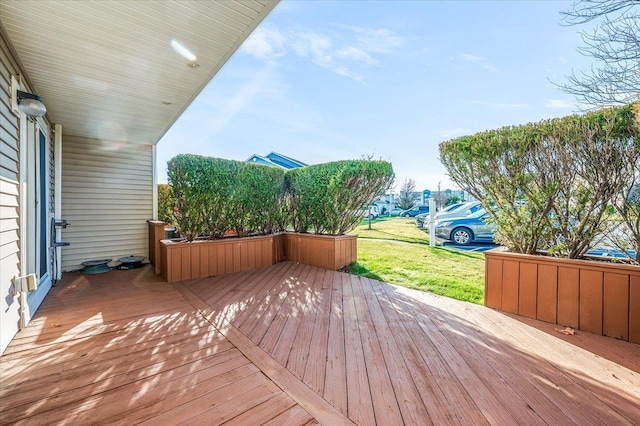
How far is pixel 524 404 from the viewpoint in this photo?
1476 millimetres

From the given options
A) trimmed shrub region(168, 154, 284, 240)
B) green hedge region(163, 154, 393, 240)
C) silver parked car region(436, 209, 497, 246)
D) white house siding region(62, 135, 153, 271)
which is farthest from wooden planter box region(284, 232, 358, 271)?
silver parked car region(436, 209, 497, 246)

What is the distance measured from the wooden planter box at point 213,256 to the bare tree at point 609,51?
210 inches

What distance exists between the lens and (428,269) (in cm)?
451

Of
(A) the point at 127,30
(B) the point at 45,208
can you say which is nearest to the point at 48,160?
(B) the point at 45,208

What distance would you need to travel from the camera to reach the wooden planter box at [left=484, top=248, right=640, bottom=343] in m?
2.25

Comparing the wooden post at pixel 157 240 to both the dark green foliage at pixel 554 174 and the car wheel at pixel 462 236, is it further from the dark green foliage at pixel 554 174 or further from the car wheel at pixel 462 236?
the car wheel at pixel 462 236

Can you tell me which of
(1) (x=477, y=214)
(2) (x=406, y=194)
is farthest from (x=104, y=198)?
(2) (x=406, y=194)

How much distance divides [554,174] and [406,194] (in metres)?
18.9

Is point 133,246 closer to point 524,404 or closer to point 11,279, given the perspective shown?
point 11,279

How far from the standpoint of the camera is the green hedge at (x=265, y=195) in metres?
4.33

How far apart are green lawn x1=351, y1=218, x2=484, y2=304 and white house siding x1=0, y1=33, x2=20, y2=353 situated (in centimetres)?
410

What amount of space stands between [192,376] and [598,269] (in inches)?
139

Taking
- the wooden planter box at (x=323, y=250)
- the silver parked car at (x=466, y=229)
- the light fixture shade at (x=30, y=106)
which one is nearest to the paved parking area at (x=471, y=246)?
the silver parked car at (x=466, y=229)

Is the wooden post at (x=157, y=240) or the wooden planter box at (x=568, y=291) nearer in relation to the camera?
the wooden planter box at (x=568, y=291)
